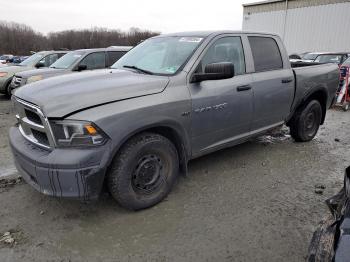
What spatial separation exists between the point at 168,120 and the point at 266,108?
186 cm

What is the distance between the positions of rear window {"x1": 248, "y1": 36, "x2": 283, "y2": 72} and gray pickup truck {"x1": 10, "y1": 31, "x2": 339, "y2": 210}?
2cm

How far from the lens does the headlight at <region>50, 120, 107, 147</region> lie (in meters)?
2.72

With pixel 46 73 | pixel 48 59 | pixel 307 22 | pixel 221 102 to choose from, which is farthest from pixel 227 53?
pixel 307 22

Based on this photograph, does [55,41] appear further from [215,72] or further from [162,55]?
[215,72]

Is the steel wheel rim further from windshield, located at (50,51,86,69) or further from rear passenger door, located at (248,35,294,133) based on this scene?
windshield, located at (50,51,86,69)

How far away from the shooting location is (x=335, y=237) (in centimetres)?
170

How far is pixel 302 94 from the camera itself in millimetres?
5129

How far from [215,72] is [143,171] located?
1327mm

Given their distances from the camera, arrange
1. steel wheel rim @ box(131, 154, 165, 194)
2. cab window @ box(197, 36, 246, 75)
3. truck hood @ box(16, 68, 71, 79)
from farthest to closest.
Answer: truck hood @ box(16, 68, 71, 79) < cab window @ box(197, 36, 246, 75) < steel wheel rim @ box(131, 154, 165, 194)

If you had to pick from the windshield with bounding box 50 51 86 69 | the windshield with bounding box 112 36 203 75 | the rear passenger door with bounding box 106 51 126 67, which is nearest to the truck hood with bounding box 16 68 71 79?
the windshield with bounding box 50 51 86 69

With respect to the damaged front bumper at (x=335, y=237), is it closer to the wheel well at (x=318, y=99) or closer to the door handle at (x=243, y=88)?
the door handle at (x=243, y=88)

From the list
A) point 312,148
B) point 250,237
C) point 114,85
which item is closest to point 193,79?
point 114,85

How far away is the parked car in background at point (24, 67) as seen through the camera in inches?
407

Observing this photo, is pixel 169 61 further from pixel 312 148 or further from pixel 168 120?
pixel 312 148
